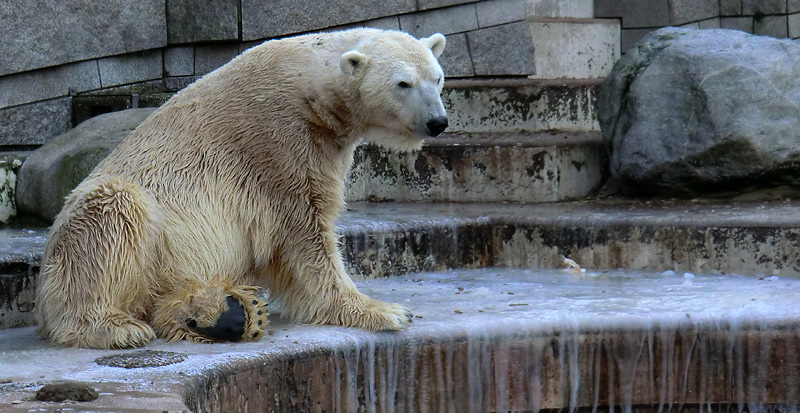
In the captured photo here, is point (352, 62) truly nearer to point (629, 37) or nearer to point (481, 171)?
point (481, 171)

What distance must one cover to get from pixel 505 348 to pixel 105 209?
5.43 feet

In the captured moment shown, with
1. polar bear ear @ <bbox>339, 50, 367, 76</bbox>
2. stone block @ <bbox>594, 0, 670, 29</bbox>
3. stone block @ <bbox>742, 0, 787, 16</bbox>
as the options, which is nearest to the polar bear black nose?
polar bear ear @ <bbox>339, 50, 367, 76</bbox>

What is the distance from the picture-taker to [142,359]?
3.63 metres

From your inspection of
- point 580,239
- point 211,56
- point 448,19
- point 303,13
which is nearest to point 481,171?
point 580,239

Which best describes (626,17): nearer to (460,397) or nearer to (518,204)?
(518,204)

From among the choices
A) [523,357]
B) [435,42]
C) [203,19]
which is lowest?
[523,357]

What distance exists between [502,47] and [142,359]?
5238 mm

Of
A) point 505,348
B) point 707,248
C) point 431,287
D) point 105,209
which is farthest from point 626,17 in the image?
point 105,209

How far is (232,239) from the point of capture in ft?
13.9

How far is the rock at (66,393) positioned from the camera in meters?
3.05

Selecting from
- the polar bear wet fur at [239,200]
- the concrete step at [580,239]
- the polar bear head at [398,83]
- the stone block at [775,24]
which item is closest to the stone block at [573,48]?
the stone block at [775,24]

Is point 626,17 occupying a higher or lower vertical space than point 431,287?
higher

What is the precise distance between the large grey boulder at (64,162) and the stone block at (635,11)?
4878 mm

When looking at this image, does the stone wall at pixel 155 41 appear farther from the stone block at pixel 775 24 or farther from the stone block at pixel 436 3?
the stone block at pixel 775 24
